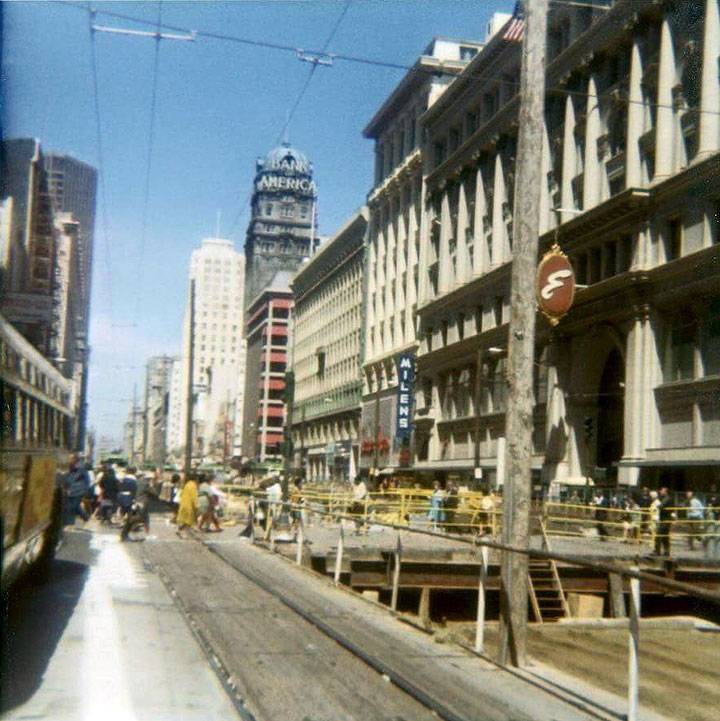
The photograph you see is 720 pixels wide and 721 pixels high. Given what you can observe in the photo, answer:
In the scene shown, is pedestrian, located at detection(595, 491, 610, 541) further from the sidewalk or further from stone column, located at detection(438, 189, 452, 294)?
stone column, located at detection(438, 189, 452, 294)

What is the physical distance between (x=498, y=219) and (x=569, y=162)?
8872 mm

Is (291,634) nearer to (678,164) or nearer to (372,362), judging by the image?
(678,164)

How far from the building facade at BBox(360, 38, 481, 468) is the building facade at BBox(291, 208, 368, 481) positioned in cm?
354

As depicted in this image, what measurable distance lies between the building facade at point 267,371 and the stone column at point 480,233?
2817 inches

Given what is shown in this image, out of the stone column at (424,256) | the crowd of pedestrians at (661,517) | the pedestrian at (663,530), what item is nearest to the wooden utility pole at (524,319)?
the crowd of pedestrians at (661,517)

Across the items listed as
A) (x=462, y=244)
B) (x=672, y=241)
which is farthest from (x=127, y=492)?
(x=462, y=244)

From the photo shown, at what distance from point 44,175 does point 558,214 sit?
4120 cm

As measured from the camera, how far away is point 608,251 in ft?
140

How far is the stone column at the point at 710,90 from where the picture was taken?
34969 millimetres

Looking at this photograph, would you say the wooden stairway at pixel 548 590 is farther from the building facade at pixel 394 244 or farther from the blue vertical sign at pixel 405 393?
the building facade at pixel 394 244

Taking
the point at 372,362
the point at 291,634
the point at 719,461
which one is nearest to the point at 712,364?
the point at 719,461

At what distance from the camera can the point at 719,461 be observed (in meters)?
32.6

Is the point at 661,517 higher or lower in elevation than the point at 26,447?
lower

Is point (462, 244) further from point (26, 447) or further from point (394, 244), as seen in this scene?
point (26, 447)
